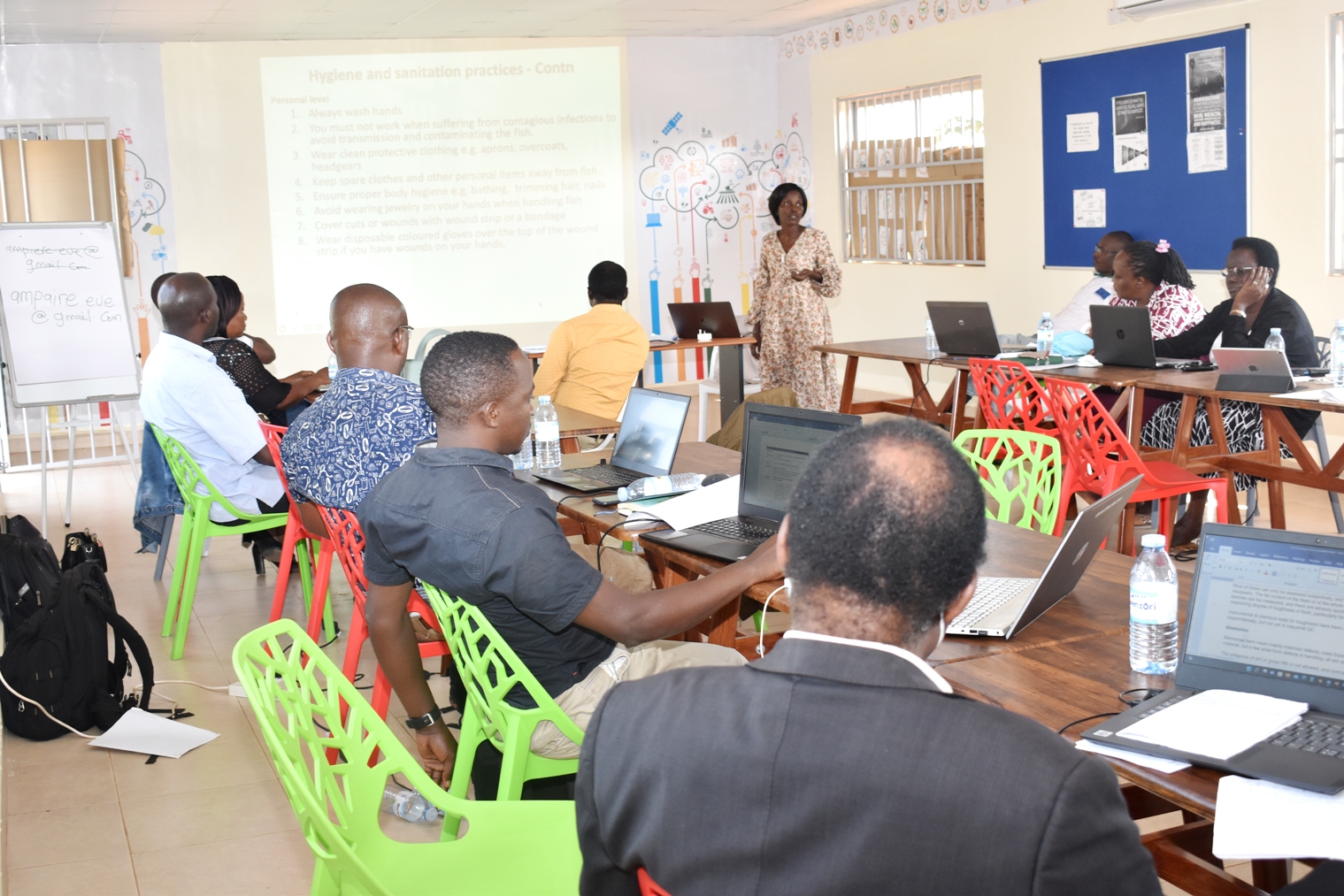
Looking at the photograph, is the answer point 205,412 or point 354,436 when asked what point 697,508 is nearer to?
point 354,436

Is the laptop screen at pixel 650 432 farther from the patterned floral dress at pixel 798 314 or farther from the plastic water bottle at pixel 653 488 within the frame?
the patterned floral dress at pixel 798 314

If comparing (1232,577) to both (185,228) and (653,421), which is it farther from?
(185,228)

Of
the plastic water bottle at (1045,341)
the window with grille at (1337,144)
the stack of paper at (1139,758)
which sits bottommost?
the stack of paper at (1139,758)

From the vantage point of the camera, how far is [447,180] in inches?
353

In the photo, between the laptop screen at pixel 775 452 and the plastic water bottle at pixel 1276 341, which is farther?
the plastic water bottle at pixel 1276 341

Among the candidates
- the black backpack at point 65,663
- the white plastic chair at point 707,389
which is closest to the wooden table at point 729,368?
the white plastic chair at point 707,389

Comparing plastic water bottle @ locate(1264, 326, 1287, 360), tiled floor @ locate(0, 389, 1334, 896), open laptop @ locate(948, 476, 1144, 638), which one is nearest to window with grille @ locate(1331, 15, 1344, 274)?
plastic water bottle @ locate(1264, 326, 1287, 360)

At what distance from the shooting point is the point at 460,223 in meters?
9.03

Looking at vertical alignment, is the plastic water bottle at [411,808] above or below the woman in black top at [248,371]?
below

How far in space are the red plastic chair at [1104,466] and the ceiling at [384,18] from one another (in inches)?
177

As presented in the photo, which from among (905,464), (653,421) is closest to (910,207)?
(653,421)

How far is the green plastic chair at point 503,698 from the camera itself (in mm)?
2080

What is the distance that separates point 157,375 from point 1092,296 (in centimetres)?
428

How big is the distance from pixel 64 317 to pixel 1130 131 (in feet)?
19.2
